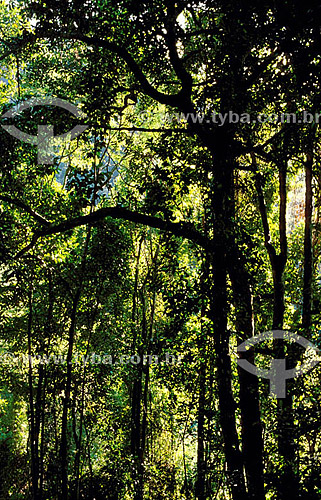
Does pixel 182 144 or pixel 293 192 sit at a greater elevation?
pixel 293 192

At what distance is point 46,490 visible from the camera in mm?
9664

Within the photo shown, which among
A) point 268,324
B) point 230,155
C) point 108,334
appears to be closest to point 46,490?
point 108,334

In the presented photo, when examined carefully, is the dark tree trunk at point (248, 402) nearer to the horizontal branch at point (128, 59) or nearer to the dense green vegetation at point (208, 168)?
the dense green vegetation at point (208, 168)

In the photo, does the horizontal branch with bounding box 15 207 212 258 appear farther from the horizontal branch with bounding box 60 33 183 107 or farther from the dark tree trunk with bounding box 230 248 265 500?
the horizontal branch with bounding box 60 33 183 107

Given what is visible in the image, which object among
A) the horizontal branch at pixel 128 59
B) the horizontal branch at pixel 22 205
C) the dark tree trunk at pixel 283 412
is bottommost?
the dark tree trunk at pixel 283 412

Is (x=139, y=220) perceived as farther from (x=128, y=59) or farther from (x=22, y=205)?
(x=128, y=59)

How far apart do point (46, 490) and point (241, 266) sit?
8.89 m

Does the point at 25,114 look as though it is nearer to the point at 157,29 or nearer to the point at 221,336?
the point at 157,29

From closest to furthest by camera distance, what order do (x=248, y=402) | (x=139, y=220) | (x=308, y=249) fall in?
1. (x=139, y=220)
2. (x=248, y=402)
3. (x=308, y=249)

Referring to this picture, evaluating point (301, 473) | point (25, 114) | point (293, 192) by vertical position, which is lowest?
point (301, 473)

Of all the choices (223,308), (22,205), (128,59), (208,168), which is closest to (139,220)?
(208,168)

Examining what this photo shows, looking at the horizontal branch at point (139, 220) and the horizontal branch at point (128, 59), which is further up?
the horizontal branch at point (128, 59)

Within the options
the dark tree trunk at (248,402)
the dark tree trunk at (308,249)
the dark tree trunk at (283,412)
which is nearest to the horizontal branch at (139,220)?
the dark tree trunk at (248,402)

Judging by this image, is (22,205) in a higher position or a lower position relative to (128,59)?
lower
